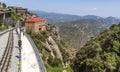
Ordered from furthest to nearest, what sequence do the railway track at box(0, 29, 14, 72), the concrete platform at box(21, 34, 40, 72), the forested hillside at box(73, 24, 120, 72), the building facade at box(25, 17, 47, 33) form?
the building facade at box(25, 17, 47, 33) < the forested hillside at box(73, 24, 120, 72) < the concrete platform at box(21, 34, 40, 72) < the railway track at box(0, 29, 14, 72)

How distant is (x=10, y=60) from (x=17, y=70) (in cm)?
679

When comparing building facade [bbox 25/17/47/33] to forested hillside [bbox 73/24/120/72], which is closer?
forested hillside [bbox 73/24/120/72]

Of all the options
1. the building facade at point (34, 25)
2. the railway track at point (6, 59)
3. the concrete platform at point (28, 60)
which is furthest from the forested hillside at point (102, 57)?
the building facade at point (34, 25)

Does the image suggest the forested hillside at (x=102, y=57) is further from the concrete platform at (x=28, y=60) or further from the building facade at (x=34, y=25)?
the building facade at (x=34, y=25)

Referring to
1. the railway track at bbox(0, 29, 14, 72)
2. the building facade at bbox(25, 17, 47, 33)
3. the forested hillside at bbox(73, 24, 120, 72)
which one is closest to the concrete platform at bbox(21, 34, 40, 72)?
the railway track at bbox(0, 29, 14, 72)

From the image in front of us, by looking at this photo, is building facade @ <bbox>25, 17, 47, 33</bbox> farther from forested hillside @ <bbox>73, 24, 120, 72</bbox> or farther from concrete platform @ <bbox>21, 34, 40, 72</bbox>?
concrete platform @ <bbox>21, 34, 40, 72</bbox>

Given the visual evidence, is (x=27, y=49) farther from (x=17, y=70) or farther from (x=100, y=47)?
(x=100, y=47)

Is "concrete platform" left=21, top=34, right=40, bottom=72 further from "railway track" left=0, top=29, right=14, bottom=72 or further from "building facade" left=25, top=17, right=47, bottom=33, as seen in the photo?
"building facade" left=25, top=17, right=47, bottom=33

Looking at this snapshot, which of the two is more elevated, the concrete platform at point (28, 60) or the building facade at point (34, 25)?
the concrete platform at point (28, 60)

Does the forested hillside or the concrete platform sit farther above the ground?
the concrete platform

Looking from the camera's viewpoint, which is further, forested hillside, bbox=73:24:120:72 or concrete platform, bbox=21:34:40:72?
forested hillside, bbox=73:24:120:72

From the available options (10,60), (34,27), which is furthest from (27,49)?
(34,27)

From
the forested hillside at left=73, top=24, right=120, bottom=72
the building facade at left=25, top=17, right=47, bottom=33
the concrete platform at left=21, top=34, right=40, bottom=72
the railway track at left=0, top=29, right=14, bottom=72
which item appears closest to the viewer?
the railway track at left=0, top=29, right=14, bottom=72

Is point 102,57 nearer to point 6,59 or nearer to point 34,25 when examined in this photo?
point 6,59
